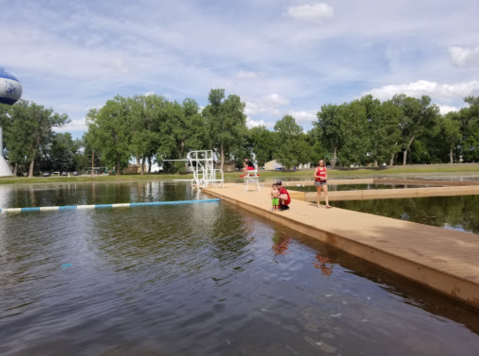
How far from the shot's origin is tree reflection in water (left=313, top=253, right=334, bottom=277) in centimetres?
604

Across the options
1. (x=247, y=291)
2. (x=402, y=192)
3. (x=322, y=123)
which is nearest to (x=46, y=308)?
(x=247, y=291)

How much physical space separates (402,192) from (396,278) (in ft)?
50.6

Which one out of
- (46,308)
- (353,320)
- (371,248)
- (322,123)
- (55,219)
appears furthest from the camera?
(322,123)

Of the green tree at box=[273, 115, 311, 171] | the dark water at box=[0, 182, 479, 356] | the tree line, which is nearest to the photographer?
the dark water at box=[0, 182, 479, 356]

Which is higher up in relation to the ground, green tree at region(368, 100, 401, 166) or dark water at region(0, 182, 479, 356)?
green tree at region(368, 100, 401, 166)

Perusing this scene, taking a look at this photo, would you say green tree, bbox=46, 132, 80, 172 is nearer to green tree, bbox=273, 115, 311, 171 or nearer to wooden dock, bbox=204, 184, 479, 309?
green tree, bbox=273, 115, 311, 171

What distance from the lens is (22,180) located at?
50.1m

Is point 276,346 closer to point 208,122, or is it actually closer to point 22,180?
point 22,180

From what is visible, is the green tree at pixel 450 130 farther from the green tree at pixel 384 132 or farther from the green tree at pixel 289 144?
the green tree at pixel 289 144

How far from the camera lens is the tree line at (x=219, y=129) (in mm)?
65625

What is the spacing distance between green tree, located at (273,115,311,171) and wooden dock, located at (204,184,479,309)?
62.1 metres

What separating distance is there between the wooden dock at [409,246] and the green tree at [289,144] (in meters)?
62.1

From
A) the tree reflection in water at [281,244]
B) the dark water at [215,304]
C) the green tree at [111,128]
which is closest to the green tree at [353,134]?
the green tree at [111,128]

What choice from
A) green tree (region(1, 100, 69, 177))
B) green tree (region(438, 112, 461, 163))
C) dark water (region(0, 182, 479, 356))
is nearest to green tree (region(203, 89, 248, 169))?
green tree (region(1, 100, 69, 177))
